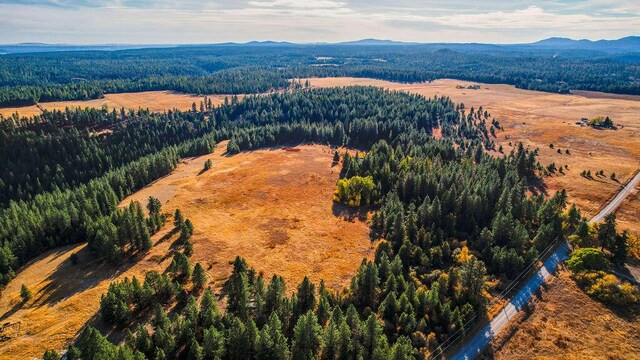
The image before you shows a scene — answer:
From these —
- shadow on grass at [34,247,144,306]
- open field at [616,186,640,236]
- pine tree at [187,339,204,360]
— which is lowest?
shadow on grass at [34,247,144,306]

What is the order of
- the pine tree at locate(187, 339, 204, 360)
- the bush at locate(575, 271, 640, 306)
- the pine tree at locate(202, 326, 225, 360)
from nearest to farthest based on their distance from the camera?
1. the pine tree at locate(187, 339, 204, 360)
2. the pine tree at locate(202, 326, 225, 360)
3. the bush at locate(575, 271, 640, 306)

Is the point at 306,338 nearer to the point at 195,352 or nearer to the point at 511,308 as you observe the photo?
the point at 195,352

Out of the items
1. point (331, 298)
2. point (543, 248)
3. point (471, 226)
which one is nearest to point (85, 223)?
point (331, 298)

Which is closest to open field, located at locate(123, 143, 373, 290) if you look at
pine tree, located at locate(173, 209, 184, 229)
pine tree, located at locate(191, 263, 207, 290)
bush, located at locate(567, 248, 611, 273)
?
pine tree, located at locate(173, 209, 184, 229)

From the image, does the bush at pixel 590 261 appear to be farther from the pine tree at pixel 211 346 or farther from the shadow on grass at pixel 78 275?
the shadow on grass at pixel 78 275

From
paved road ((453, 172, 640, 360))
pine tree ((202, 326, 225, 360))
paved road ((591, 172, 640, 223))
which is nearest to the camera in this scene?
pine tree ((202, 326, 225, 360))

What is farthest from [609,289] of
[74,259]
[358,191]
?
[74,259]

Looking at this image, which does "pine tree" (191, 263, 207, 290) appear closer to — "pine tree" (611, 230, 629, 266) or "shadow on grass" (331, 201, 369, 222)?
"shadow on grass" (331, 201, 369, 222)
